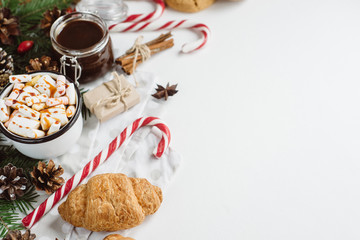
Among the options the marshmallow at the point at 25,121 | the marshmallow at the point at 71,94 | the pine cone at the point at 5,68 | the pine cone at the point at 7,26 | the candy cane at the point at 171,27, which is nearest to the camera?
the marshmallow at the point at 25,121

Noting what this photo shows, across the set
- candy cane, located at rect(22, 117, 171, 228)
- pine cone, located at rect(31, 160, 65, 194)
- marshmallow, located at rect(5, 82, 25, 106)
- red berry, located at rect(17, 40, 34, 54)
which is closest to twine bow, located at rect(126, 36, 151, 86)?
candy cane, located at rect(22, 117, 171, 228)

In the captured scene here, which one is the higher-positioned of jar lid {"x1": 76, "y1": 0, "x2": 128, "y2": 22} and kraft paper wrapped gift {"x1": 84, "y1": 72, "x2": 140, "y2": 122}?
jar lid {"x1": 76, "y1": 0, "x2": 128, "y2": 22}

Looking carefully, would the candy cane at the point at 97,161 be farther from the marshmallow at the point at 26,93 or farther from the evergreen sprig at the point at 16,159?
the marshmallow at the point at 26,93

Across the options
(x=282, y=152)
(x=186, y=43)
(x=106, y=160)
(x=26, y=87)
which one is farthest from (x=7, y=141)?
(x=282, y=152)

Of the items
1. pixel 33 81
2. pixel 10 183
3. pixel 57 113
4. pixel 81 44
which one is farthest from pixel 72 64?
pixel 10 183

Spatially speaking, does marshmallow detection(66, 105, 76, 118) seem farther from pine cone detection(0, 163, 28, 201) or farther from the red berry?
the red berry

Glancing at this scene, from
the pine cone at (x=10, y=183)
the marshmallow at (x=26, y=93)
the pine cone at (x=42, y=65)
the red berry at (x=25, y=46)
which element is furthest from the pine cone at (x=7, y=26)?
the pine cone at (x=10, y=183)
